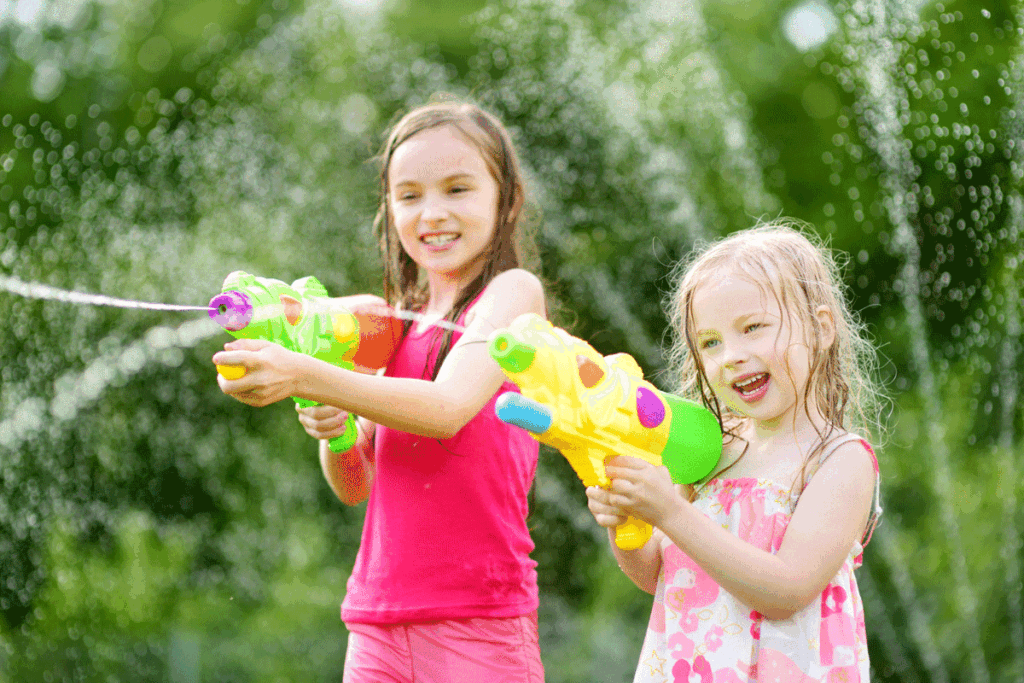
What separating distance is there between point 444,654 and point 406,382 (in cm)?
45

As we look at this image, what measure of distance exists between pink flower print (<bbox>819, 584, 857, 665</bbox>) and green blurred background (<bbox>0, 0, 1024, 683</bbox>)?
106 inches

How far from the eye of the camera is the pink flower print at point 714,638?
4.55 ft

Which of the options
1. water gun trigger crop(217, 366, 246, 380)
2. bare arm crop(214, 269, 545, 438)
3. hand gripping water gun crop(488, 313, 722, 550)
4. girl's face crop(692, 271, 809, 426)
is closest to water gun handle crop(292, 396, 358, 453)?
bare arm crop(214, 269, 545, 438)

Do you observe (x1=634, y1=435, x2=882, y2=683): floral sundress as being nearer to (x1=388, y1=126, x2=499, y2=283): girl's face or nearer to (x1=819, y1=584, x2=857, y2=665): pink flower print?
(x1=819, y1=584, x2=857, y2=665): pink flower print

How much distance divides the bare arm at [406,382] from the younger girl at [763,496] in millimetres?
253

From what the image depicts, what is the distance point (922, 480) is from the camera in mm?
4227

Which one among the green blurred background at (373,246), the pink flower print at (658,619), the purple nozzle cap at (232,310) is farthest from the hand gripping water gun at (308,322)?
the green blurred background at (373,246)

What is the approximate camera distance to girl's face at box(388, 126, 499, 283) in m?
1.69

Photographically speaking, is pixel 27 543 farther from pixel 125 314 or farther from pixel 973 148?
pixel 973 148

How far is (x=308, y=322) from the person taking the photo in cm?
162

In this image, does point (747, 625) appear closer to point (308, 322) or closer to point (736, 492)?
point (736, 492)

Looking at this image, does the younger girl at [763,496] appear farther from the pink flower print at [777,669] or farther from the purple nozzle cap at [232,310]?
the purple nozzle cap at [232,310]

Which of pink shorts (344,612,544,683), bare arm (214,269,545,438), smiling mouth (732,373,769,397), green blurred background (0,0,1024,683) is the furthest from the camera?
green blurred background (0,0,1024,683)

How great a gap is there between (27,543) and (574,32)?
3664mm
